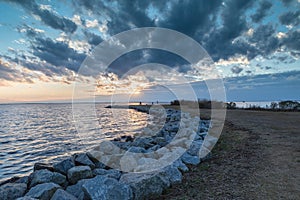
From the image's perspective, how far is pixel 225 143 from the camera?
6.83m

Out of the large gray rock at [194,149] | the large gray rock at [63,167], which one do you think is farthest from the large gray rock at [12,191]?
the large gray rock at [194,149]

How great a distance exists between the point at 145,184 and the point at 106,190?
2.02 ft

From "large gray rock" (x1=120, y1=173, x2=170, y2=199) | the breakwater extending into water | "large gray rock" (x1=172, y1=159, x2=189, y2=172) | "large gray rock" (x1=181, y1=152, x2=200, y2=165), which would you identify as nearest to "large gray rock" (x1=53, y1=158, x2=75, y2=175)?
the breakwater extending into water

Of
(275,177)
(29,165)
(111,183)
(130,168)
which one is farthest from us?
(29,165)

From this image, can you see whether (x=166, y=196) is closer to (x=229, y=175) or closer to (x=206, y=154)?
(x=229, y=175)

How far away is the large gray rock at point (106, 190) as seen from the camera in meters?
2.75

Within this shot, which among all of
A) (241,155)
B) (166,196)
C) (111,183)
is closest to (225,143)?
(241,155)

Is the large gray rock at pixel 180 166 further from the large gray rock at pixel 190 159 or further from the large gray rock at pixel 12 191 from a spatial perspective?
the large gray rock at pixel 12 191

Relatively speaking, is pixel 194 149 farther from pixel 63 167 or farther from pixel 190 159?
pixel 63 167

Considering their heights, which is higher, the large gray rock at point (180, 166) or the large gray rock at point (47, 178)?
the large gray rock at point (180, 166)

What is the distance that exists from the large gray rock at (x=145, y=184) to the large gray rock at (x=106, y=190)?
15cm

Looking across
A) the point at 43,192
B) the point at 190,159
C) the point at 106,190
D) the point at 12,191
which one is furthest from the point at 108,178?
the point at 190,159

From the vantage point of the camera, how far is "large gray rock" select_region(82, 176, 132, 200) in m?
2.75

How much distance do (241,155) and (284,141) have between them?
2366mm
